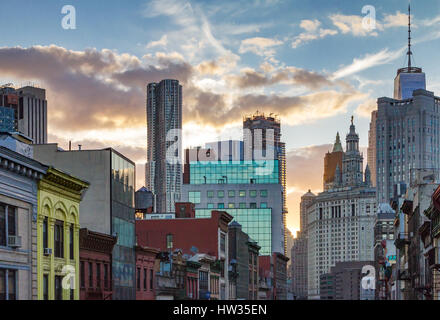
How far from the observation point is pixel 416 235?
3821 inches

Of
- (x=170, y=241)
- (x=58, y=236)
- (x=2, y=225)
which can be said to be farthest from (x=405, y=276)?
(x=2, y=225)

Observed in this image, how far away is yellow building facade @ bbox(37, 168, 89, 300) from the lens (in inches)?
1793

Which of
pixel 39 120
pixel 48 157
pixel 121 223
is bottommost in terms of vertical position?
pixel 121 223

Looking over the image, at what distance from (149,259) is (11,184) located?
34.3 meters

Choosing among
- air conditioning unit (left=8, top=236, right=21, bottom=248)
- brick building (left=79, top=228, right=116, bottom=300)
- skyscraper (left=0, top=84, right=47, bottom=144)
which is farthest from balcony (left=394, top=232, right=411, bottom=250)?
air conditioning unit (left=8, top=236, right=21, bottom=248)

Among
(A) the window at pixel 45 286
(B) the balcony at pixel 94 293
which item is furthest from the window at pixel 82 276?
(A) the window at pixel 45 286

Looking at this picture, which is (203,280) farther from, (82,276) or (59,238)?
(59,238)

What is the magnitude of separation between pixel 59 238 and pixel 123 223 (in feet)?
57.1

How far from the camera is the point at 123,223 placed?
66.9m

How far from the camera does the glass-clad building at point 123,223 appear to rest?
64.0 meters

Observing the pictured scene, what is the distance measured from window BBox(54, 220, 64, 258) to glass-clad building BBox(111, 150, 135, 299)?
1334cm

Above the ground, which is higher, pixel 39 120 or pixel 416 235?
pixel 39 120
